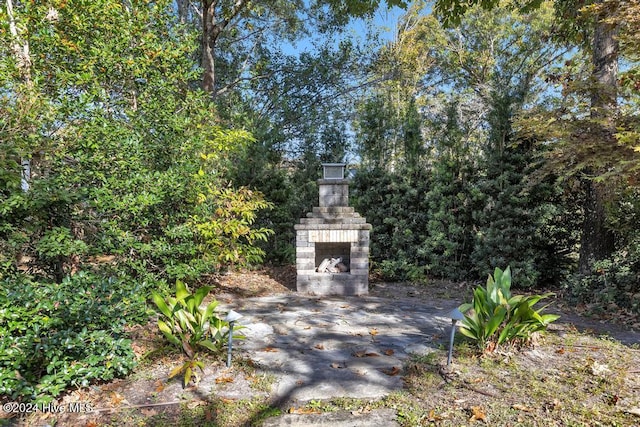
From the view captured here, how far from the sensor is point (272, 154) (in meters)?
7.40

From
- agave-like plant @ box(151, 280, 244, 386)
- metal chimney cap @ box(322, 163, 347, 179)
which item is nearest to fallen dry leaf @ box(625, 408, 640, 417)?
agave-like plant @ box(151, 280, 244, 386)

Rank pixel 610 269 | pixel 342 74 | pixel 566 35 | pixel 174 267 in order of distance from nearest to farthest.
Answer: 1. pixel 174 267
2. pixel 610 269
3. pixel 566 35
4. pixel 342 74

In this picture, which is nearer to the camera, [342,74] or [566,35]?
[566,35]

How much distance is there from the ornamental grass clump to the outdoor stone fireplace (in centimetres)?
244

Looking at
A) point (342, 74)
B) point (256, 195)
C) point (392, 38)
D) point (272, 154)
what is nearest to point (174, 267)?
point (256, 195)

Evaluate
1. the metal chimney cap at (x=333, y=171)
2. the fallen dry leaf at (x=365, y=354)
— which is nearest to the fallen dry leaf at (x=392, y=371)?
the fallen dry leaf at (x=365, y=354)

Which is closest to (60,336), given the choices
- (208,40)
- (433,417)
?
(433,417)

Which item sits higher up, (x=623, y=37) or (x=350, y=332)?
(x=623, y=37)

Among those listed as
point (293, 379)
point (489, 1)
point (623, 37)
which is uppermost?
point (489, 1)

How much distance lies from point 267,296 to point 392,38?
37.6 ft

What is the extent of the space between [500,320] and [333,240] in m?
2.86

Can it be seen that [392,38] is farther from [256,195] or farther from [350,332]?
[350,332]

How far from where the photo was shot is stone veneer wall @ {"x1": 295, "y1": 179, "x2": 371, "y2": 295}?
5285mm

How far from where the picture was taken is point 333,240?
532 centimetres
